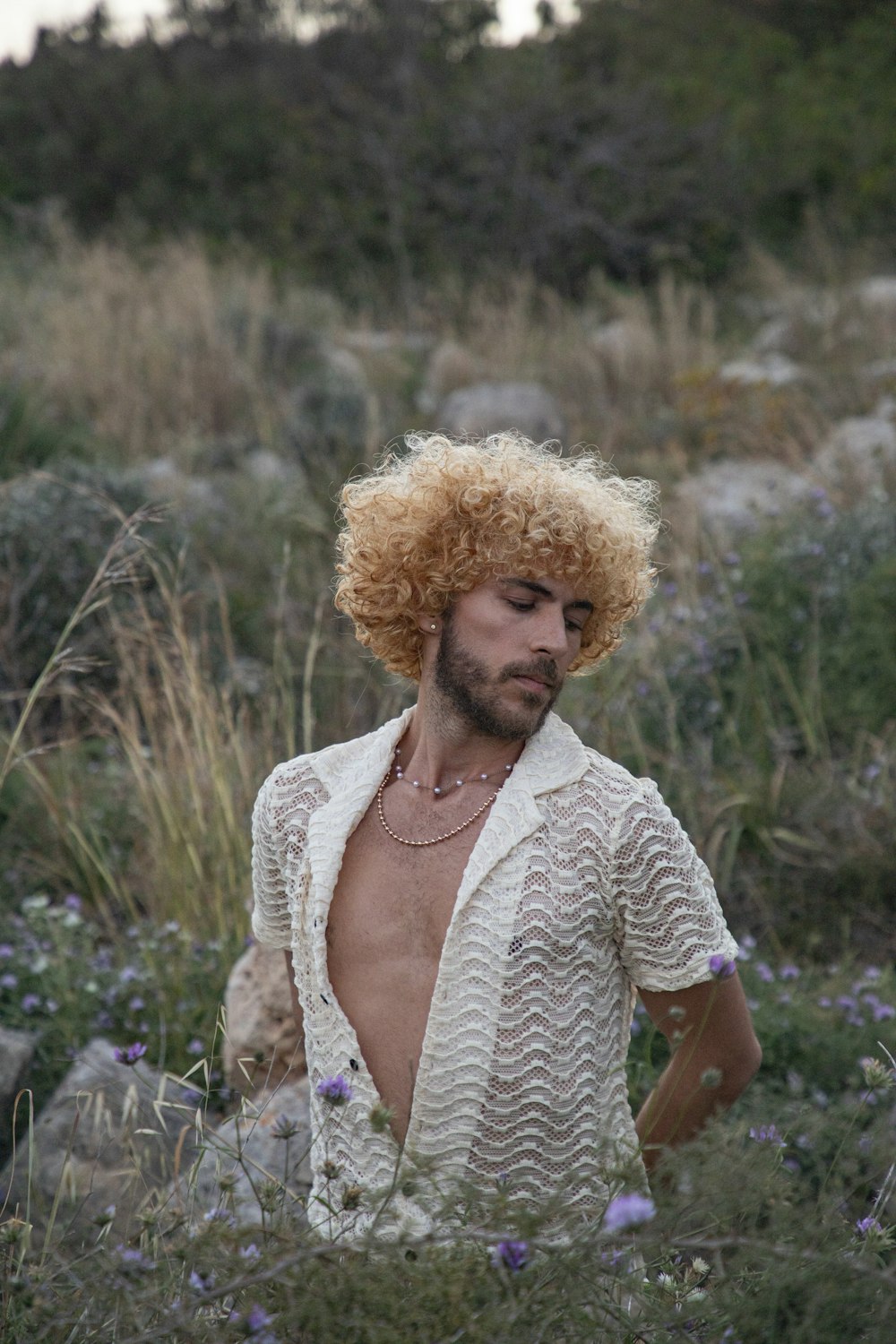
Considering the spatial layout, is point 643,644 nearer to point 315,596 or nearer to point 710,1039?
point 315,596

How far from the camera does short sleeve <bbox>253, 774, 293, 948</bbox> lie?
7.77ft

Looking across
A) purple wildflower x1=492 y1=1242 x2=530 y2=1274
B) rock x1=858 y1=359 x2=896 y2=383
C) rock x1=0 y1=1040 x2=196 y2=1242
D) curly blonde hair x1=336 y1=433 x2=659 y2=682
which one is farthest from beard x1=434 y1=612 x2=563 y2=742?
rock x1=858 y1=359 x2=896 y2=383

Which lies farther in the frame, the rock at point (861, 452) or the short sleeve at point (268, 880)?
the rock at point (861, 452)

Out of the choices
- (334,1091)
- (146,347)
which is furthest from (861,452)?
(334,1091)

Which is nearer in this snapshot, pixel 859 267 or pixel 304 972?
pixel 304 972

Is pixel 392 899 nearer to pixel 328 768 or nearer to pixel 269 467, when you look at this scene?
pixel 328 768

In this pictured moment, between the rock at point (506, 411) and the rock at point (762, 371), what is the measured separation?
1.18 meters

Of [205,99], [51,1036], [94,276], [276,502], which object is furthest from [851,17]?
[51,1036]

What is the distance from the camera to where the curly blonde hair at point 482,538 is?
2.16 metres

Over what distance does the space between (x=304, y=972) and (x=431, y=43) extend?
51.4ft

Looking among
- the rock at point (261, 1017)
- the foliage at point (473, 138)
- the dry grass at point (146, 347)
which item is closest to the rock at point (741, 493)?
the dry grass at point (146, 347)

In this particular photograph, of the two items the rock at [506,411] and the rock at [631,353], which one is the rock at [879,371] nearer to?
the rock at [631,353]

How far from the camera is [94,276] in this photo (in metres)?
11.3

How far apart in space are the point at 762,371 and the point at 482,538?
7797 millimetres
